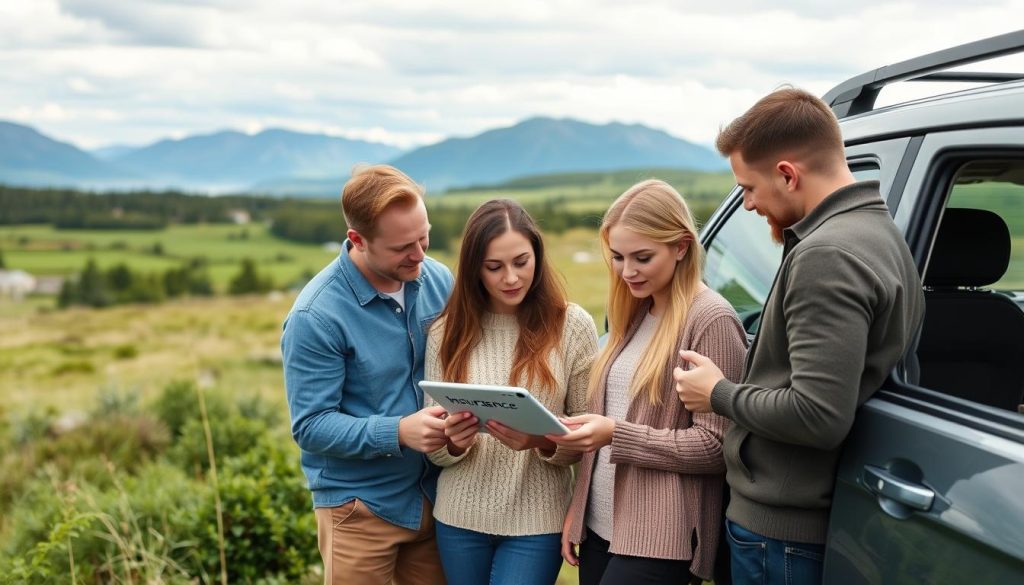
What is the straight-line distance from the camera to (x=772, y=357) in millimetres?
2084

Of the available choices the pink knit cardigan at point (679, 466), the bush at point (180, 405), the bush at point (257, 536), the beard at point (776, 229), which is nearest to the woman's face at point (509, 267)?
the pink knit cardigan at point (679, 466)

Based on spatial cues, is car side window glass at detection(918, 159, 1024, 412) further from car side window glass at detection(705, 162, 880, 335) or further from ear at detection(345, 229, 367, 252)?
ear at detection(345, 229, 367, 252)

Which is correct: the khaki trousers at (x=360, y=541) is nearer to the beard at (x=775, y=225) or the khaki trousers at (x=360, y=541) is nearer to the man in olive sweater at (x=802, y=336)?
the man in olive sweater at (x=802, y=336)

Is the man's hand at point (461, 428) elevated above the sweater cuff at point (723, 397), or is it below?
below

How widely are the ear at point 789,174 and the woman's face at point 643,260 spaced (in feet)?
1.73

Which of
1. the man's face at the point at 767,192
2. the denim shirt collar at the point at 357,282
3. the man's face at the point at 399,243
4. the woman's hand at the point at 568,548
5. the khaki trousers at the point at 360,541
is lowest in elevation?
the khaki trousers at the point at 360,541

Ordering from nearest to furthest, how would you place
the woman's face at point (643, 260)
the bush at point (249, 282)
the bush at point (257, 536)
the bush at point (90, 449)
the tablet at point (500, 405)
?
the tablet at point (500, 405) → the woman's face at point (643, 260) → the bush at point (257, 536) → the bush at point (90, 449) → the bush at point (249, 282)

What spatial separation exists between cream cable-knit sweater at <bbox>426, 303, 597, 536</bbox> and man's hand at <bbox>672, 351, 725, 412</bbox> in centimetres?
63

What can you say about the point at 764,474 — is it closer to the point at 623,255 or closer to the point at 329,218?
the point at 623,255

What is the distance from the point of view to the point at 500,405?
243 centimetres

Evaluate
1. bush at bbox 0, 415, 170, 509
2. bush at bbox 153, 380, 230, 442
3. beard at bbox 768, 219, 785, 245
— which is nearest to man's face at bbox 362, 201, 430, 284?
beard at bbox 768, 219, 785, 245

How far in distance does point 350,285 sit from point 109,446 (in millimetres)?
9922

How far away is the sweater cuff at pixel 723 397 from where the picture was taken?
6.96 ft

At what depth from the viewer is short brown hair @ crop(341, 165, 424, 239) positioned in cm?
286
